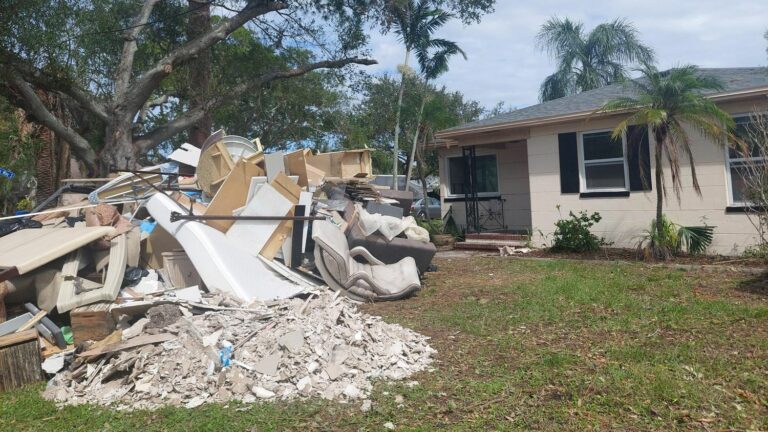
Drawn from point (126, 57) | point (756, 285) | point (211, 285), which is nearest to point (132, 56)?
point (126, 57)

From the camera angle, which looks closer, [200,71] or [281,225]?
[281,225]

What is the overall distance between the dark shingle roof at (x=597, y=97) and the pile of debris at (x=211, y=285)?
4.10 m

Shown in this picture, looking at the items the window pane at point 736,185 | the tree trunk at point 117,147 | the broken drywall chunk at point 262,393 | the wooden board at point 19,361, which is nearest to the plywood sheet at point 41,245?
the wooden board at point 19,361

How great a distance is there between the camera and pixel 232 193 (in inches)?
333

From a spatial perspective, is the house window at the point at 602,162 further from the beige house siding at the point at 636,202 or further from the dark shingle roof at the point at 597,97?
the dark shingle roof at the point at 597,97

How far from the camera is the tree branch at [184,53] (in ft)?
44.0

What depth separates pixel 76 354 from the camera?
535cm

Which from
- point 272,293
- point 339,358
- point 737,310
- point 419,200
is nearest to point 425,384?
point 339,358

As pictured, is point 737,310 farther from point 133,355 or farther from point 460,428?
point 133,355

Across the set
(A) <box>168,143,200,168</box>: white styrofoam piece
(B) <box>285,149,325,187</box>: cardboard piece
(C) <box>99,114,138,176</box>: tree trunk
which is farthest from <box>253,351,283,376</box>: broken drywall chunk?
(C) <box>99,114,138,176</box>: tree trunk

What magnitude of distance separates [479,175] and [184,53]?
790 cm

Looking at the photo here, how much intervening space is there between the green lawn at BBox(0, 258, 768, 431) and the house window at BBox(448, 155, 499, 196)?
7.83m

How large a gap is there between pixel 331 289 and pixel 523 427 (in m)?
4.35

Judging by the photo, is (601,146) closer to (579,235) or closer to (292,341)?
(579,235)
